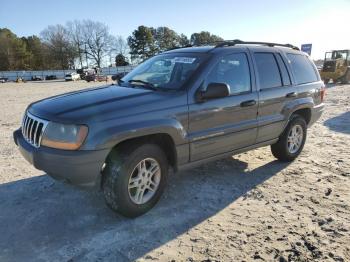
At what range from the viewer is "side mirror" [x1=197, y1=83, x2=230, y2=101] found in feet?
13.0

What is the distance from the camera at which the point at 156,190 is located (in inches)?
156

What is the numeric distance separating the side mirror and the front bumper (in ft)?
4.47

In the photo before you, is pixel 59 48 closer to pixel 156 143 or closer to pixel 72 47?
pixel 72 47

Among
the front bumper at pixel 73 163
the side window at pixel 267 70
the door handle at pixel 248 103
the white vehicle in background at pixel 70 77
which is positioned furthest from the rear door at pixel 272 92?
the white vehicle in background at pixel 70 77

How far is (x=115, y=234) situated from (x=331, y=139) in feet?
18.7

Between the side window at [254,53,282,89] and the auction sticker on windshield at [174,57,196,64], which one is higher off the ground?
the auction sticker on windshield at [174,57,196,64]

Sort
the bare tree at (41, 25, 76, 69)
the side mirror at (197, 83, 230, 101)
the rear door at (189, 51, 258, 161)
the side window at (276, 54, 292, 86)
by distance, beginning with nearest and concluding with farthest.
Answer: the side mirror at (197, 83, 230, 101)
the rear door at (189, 51, 258, 161)
the side window at (276, 54, 292, 86)
the bare tree at (41, 25, 76, 69)

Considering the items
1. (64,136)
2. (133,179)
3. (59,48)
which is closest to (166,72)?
(133,179)

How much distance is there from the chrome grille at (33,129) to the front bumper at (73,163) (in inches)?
7.0

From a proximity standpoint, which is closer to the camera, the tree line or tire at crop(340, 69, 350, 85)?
tire at crop(340, 69, 350, 85)

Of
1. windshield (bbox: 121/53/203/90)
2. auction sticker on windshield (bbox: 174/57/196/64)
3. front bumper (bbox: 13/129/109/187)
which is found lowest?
front bumper (bbox: 13/129/109/187)

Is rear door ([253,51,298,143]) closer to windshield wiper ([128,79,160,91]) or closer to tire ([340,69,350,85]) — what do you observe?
windshield wiper ([128,79,160,91])

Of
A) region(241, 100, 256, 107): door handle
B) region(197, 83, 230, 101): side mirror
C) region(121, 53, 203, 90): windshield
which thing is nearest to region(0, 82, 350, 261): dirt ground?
region(241, 100, 256, 107): door handle

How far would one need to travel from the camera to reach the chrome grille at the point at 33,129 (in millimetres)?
3537
